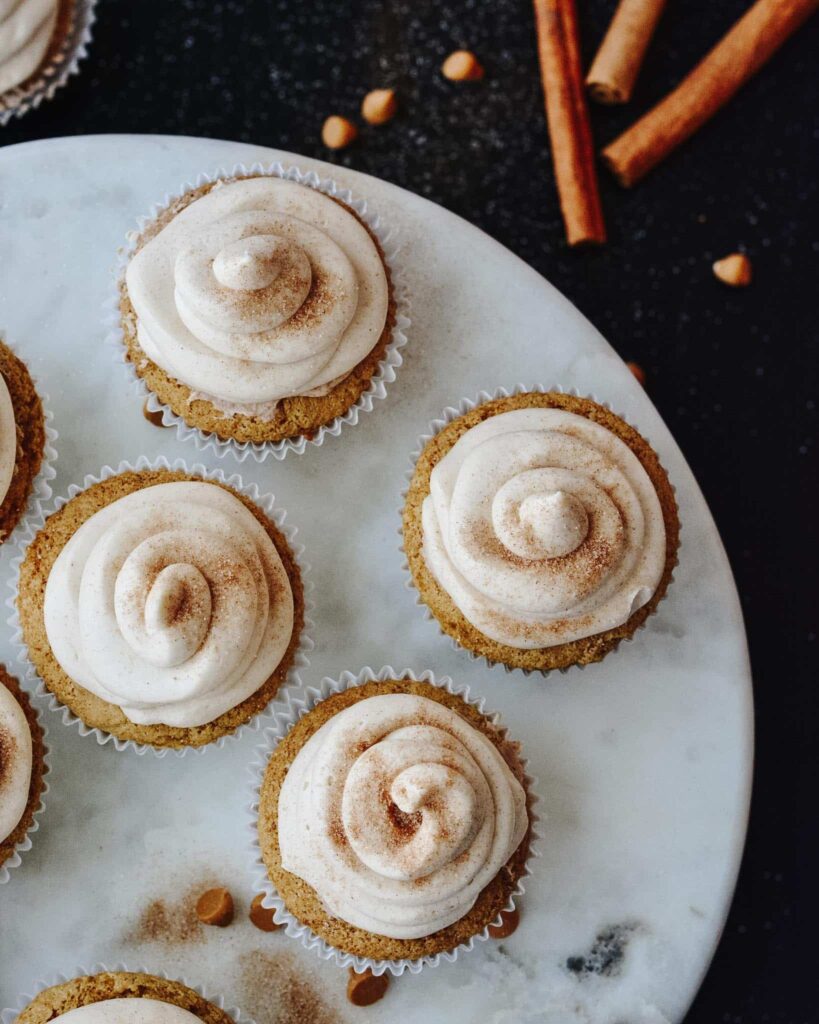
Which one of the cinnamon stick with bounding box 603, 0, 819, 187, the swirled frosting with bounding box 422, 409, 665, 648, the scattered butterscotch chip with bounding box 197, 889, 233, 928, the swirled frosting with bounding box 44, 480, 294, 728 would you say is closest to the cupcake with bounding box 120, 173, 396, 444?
the swirled frosting with bounding box 44, 480, 294, 728

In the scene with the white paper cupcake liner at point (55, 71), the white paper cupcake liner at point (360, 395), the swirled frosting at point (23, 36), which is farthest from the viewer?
the white paper cupcake liner at point (55, 71)

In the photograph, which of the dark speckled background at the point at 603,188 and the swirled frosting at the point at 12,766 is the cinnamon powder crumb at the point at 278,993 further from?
the dark speckled background at the point at 603,188

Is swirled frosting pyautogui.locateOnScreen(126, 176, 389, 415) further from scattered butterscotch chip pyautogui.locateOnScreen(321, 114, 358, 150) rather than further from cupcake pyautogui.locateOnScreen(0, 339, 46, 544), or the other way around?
scattered butterscotch chip pyautogui.locateOnScreen(321, 114, 358, 150)

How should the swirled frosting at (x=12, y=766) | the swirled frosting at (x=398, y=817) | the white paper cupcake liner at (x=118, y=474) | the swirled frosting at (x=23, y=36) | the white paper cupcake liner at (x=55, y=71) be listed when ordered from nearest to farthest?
the swirled frosting at (x=398, y=817) < the swirled frosting at (x=12, y=766) < the white paper cupcake liner at (x=118, y=474) < the swirled frosting at (x=23, y=36) < the white paper cupcake liner at (x=55, y=71)

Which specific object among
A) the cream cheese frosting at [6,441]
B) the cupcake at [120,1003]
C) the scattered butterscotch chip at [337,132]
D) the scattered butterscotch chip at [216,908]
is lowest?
the scattered butterscotch chip at [216,908]

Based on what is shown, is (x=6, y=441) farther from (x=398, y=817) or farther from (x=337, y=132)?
(x=337, y=132)

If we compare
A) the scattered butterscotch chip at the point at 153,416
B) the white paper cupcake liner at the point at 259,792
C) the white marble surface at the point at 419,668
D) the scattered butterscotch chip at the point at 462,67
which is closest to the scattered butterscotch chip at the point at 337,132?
the scattered butterscotch chip at the point at 462,67

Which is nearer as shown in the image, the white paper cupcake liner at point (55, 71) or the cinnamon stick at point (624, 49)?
the white paper cupcake liner at point (55, 71)
